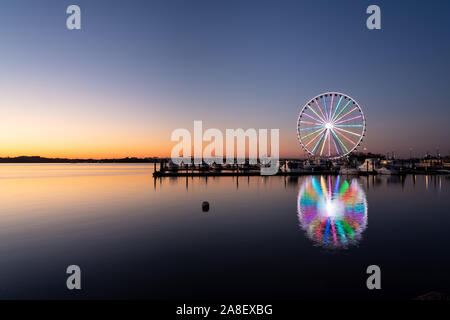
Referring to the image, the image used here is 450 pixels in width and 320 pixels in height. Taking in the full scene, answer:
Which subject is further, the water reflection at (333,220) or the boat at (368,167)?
the boat at (368,167)

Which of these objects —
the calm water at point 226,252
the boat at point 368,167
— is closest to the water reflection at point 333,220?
the calm water at point 226,252

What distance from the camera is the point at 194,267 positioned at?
12977mm

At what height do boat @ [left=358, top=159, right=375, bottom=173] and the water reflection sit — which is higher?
boat @ [left=358, top=159, right=375, bottom=173]

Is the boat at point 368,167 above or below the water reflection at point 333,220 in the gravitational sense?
above

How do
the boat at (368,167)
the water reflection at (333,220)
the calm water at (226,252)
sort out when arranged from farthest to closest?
the boat at (368,167)
the water reflection at (333,220)
the calm water at (226,252)

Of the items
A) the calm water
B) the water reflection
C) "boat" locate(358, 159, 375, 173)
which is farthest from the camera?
"boat" locate(358, 159, 375, 173)

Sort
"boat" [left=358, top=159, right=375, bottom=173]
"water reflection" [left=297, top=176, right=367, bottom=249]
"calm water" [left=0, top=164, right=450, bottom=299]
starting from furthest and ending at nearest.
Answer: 1. "boat" [left=358, top=159, right=375, bottom=173]
2. "water reflection" [left=297, top=176, right=367, bottom=249]
3. "calm water" [left=0, top=164, right=450, bottom=299]

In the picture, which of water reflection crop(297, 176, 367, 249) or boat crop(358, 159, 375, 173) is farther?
boat crop(358, 159, 375, 173)

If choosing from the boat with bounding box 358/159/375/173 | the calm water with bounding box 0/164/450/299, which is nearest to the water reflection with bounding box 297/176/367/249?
the calm water with bounding box 0/164/450/299

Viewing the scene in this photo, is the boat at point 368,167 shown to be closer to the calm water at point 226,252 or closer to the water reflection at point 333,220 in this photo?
the water reflection at point 333,220

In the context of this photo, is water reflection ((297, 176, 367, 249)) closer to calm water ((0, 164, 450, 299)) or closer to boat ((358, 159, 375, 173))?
calm water ((0, 164, 450, 299))

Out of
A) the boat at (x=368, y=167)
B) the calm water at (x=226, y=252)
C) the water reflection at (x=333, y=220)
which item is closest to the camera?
the calm water at (x=226, y=252)
